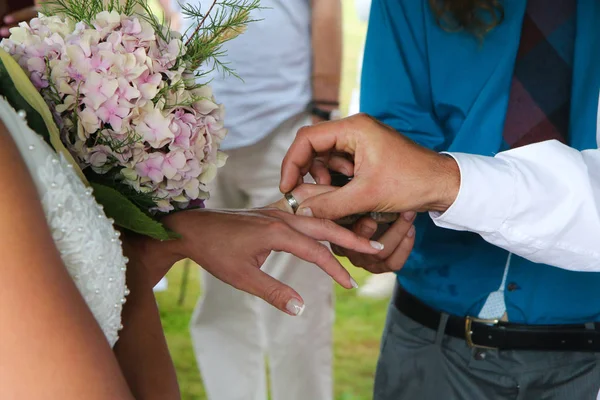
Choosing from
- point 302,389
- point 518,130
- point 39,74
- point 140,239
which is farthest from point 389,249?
A: point 302,389

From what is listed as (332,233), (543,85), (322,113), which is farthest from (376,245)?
(322,113)

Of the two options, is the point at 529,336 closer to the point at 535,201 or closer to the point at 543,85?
the point at 535,201

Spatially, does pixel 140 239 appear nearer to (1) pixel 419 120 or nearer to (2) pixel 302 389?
(1) pixel 419 120

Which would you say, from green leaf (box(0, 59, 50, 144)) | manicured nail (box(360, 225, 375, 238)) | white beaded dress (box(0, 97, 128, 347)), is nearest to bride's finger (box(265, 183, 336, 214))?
manicured nail (box(360, 225, 375, 238))

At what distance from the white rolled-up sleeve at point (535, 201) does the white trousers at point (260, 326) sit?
4.76ft

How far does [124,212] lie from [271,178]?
158cm

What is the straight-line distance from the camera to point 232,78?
2.59 metres

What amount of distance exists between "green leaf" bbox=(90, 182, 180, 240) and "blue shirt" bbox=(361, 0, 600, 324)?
2.04 feet

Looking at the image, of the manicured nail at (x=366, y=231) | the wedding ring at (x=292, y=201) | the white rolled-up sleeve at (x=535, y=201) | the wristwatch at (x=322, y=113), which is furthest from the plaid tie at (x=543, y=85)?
the wristwatch at (x=322, y=113)

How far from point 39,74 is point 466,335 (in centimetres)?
95

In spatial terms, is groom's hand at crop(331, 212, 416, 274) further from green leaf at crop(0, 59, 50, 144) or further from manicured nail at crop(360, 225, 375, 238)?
green leaf at crop(0, 59, 50, 144)

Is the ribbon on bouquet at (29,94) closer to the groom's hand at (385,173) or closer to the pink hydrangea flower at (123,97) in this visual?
the pink hydrangea flower at (123,97)

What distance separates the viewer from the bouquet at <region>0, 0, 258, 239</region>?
1.04m

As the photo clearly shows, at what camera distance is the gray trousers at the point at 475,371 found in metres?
1.49
